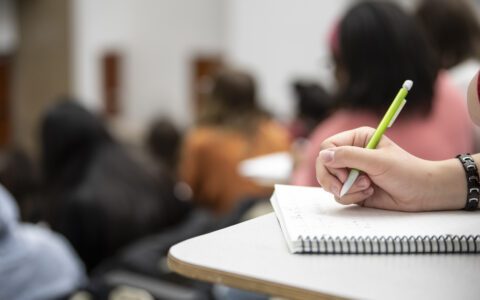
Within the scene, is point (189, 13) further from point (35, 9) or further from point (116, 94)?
point (35, 9)

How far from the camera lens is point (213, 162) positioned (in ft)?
11.2

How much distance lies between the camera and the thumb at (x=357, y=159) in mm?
856

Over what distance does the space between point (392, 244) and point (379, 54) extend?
0.93m

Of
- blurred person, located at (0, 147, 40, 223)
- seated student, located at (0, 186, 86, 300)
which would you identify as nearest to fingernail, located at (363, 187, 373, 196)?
seated student, located at (0, 186, 86, 300)

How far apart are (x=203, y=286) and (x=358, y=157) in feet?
3.78

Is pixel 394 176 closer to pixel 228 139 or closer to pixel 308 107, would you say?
pixel 228 139

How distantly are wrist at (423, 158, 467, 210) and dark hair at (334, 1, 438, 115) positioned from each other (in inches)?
23.3

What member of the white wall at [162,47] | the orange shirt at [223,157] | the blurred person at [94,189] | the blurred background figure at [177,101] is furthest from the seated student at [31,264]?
the white wall at [162,47]

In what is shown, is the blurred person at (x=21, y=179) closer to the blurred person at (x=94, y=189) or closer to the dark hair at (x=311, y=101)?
the blurred person at (x=94, y=189)

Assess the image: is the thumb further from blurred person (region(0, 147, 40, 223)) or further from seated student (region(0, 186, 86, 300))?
blurred person (region(0, 147, 40, 223))

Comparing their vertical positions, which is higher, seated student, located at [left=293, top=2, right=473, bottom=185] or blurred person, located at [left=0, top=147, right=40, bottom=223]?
seated student, located at [left=293, top=2, right=473, bottom=185]

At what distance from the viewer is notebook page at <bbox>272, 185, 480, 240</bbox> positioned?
78 centimetres

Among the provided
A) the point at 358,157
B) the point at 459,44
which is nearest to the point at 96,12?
the point at 459,44

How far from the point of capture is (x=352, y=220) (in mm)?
839
